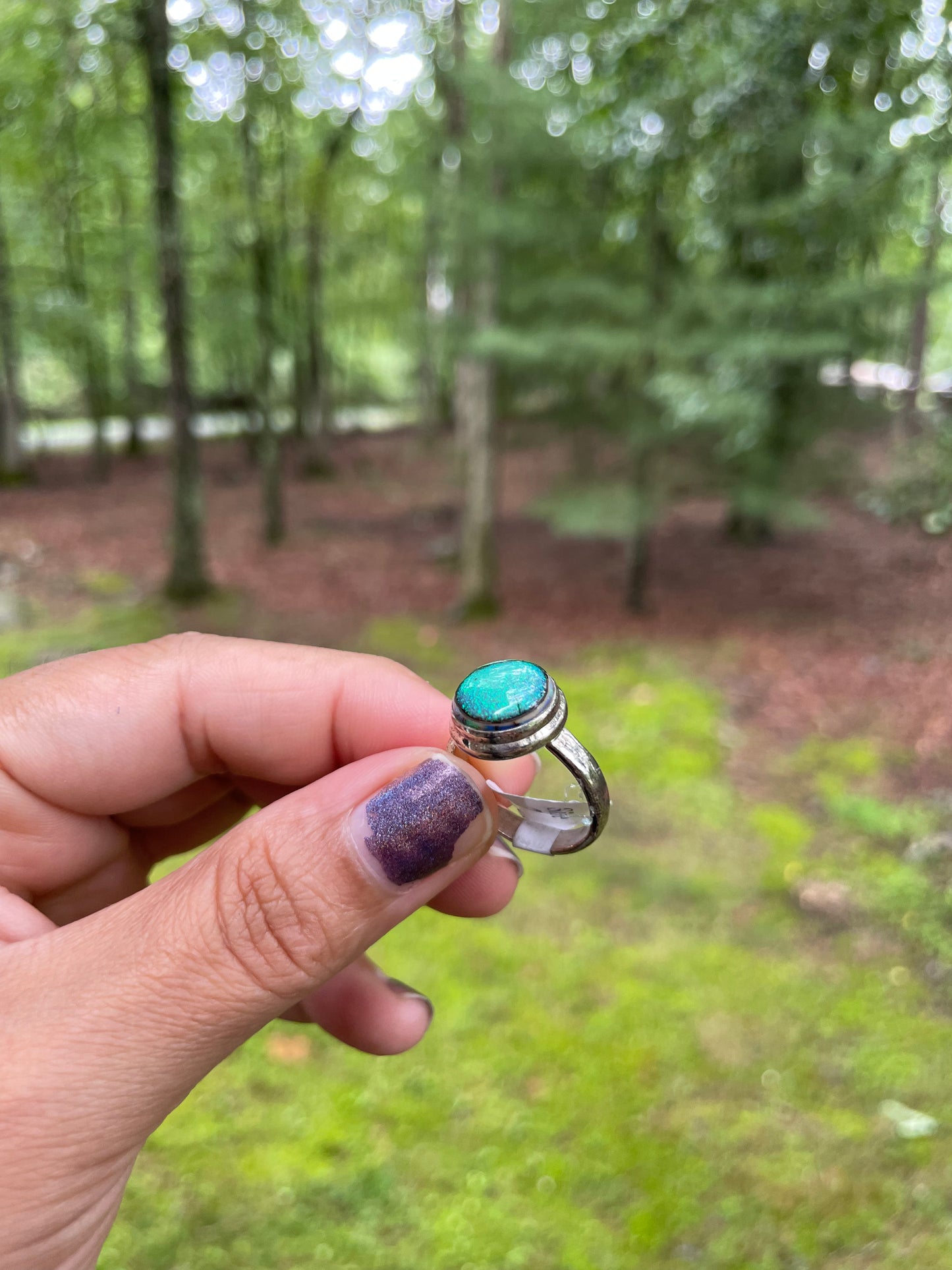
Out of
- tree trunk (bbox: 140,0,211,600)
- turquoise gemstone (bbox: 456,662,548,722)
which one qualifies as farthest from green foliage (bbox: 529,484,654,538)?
turquoise gemstone (bbox: 456,662,548,722)

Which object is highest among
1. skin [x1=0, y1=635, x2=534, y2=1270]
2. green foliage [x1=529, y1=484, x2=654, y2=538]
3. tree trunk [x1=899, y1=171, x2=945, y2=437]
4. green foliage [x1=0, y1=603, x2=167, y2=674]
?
tree trunk [x1=899, y1=171, x2=945, y2=437]

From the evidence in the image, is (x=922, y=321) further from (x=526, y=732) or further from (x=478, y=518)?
(x=526, y=732)

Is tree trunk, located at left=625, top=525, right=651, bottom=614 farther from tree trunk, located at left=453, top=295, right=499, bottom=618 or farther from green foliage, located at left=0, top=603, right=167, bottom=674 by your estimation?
green foliage, located at left=0, top=603, right=167, bottom=674

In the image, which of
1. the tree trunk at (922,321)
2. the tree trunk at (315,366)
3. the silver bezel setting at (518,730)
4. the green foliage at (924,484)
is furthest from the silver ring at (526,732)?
the tree trunk at (315,366)

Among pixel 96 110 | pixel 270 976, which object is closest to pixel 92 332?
pixel 96 110

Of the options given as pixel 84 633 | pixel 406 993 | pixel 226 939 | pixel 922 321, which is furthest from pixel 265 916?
pixel 84 633

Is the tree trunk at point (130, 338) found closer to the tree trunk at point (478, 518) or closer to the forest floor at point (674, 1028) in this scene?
the tree trunk at point (478, 518)
